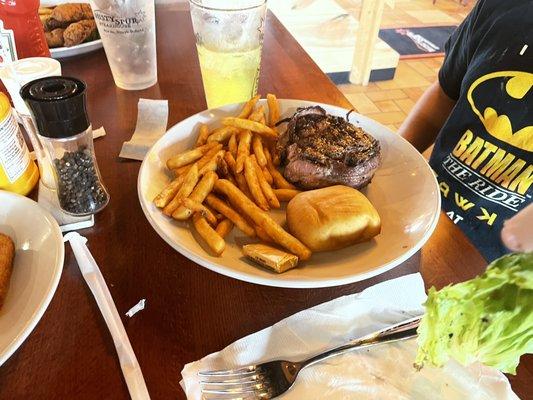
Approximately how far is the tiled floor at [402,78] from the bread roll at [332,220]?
2304 millimetres

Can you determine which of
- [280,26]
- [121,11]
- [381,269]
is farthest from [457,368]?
[280,26]

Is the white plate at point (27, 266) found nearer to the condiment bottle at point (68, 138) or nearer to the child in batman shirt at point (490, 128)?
the condiment bottle at point (68, 138)

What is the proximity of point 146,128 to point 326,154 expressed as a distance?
1.65ft

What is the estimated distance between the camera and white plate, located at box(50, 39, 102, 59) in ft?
4.54

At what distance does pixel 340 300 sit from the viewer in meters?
0.74

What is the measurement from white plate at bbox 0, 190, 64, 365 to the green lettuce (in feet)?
1.76

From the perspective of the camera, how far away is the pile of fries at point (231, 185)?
2.62 ft

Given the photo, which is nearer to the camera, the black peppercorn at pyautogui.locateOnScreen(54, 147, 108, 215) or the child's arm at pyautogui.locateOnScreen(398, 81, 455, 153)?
the black peppercorn at pyautogui.locateOnScreen(54, 147, 108, 215)

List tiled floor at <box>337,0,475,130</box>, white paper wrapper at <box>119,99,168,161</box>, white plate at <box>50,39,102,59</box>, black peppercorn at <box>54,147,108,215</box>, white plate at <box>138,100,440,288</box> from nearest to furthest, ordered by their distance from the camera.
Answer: white plate at <box>138,100,440,288</box>
black peppercorn at <box>54,147,108,215</box>
white paper wrapper at <box>119,99,168,161</box>
white plate at <box>50,39,102,59</box>
tiled floor at <box>337,0,475,130</box>

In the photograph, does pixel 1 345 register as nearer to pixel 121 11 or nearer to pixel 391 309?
pixel 391 309

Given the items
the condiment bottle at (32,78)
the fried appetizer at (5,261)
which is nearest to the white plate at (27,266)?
the fried appetizer at (5,261)

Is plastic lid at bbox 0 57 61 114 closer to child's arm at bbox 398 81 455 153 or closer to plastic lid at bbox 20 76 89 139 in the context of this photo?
plastic lid at bbox 20 76 89 139

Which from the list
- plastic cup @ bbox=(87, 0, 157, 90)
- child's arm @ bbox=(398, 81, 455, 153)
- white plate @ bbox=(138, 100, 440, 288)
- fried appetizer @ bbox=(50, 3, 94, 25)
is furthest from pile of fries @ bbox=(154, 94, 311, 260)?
fried appetizer @ bbox=(50, 3, 94, 25)

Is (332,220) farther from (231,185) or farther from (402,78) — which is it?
(402,78)
